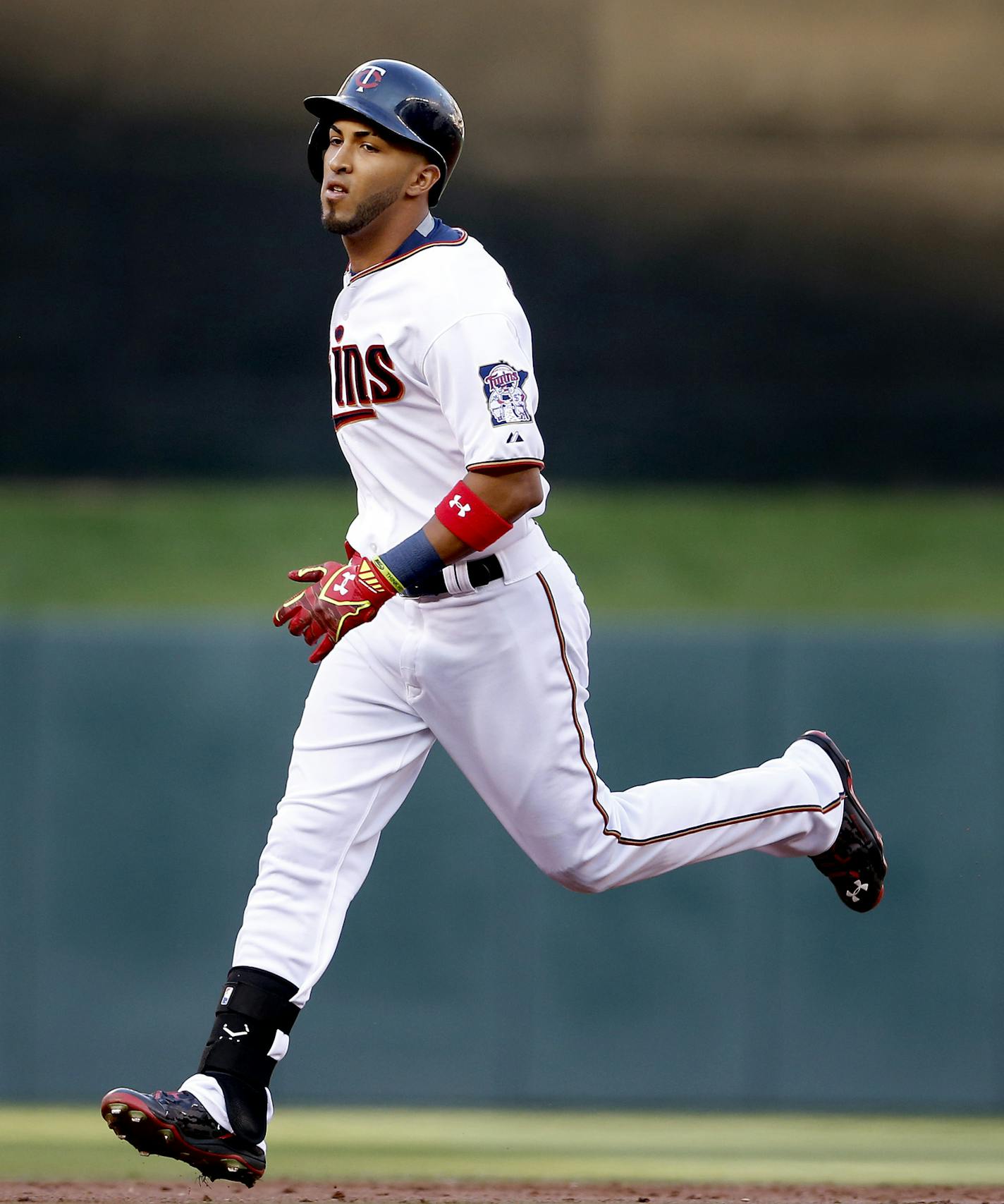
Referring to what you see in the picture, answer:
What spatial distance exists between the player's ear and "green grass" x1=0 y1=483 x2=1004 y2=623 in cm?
472

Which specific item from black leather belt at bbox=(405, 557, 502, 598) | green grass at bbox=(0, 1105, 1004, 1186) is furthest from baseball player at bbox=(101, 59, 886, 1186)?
green grass at bbox=(0, 1105, 1004, 1186)

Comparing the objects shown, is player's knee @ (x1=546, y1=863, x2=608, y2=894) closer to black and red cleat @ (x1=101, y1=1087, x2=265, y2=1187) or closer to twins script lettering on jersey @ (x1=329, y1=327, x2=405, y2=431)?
black and red cleat @ (x1=101, y1=1087, x2=265, y2=1187)

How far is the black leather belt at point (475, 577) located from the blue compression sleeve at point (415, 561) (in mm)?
130

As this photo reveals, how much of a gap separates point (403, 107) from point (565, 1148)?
3279 millimetres

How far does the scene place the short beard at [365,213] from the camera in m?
3.37

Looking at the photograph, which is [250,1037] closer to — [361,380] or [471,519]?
[471,519]

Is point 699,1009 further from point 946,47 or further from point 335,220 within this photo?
point 946,47

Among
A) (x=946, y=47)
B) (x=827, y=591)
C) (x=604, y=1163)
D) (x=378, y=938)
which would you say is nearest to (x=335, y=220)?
(x=604, y=1163)

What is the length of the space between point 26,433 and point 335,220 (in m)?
6.41

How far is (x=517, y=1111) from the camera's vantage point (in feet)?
19.9

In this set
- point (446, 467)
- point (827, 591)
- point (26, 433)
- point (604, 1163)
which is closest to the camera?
point (446, 467)

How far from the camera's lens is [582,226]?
9.56 meters

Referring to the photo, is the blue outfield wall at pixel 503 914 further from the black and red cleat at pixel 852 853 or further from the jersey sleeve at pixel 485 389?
the jersey sleeve at pixel 485 389

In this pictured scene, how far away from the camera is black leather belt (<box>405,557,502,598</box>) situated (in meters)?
3.33
